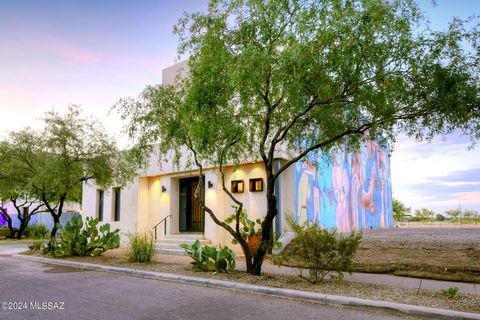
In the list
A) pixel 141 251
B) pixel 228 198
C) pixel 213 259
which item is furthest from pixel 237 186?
pixel 213 259

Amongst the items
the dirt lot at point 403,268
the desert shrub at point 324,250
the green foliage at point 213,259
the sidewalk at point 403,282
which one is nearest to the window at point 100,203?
the dirt lot at point 403,268

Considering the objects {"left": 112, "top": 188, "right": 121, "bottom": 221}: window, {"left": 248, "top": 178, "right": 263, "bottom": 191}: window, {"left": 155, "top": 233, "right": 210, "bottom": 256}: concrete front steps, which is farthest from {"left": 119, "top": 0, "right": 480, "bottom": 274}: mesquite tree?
{"left": 112, "top": 188, "right": 121, "bottom": 221}: window

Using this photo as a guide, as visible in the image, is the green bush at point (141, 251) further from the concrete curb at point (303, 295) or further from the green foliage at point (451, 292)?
the green foliage at point (451, 292)

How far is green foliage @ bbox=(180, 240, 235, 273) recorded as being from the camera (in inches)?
343

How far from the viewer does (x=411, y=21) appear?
6727 millimetres

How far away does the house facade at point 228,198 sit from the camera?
1298 centimetres

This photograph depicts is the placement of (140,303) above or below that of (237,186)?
below

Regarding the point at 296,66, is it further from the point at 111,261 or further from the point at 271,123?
the point at 111,261

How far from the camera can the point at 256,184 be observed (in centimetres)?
1312

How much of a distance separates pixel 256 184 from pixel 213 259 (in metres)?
A: 4.79

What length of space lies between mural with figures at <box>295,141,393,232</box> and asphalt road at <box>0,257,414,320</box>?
2.96m

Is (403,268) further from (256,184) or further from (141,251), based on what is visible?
(141,251)

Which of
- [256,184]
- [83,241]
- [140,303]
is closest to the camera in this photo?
[140,303]

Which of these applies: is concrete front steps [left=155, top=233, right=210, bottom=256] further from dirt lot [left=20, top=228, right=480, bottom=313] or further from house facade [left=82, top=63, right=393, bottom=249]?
dirt lot [left=20, top=228, right=480, bottom=313]
